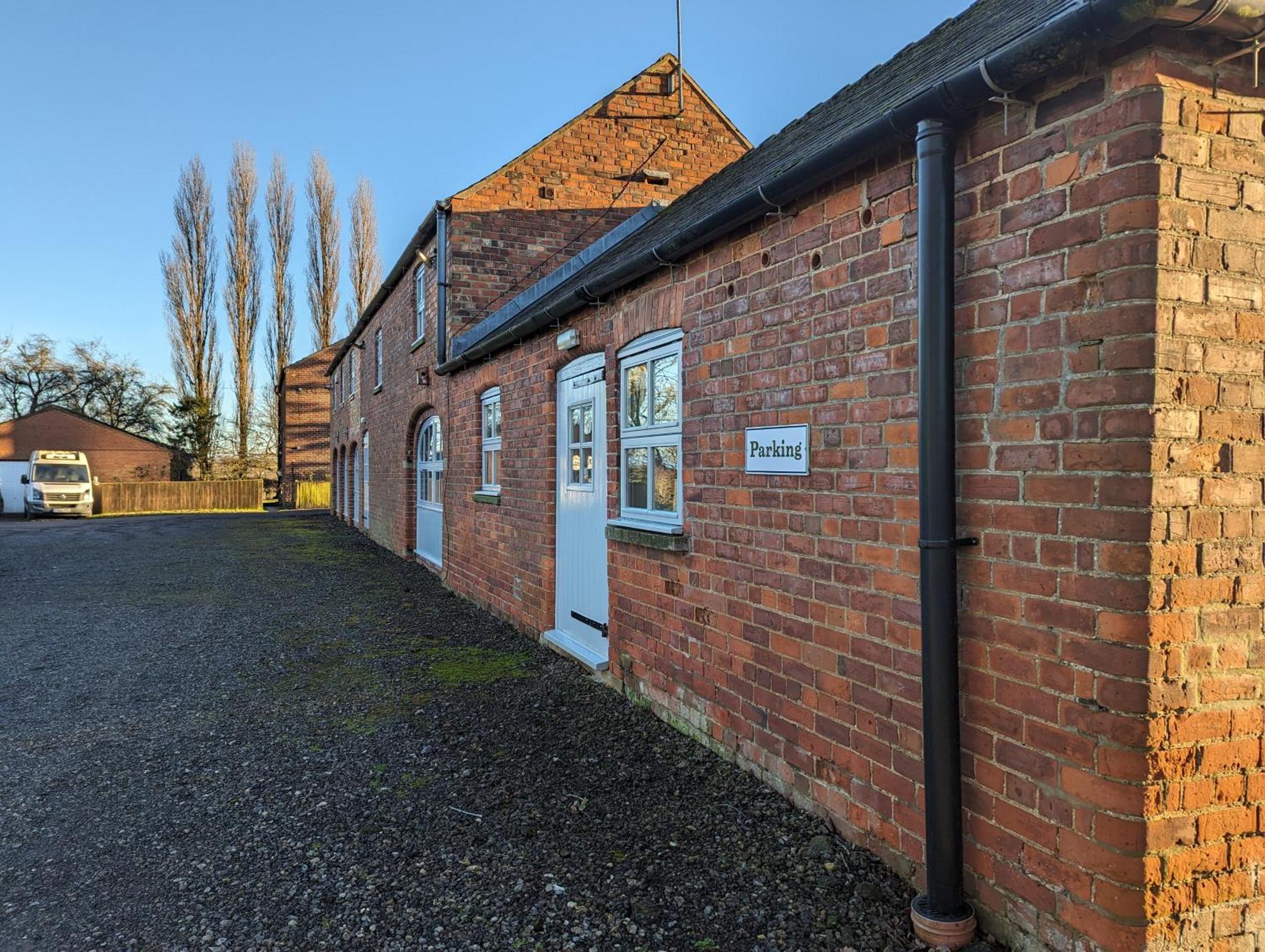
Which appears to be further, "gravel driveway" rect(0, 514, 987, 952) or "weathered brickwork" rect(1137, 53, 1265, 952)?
"gravel driveway" rect(0, 514, 987, 952)

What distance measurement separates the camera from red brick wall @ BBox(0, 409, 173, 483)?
115ft

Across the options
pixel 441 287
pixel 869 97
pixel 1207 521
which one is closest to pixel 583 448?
pixel 869 97

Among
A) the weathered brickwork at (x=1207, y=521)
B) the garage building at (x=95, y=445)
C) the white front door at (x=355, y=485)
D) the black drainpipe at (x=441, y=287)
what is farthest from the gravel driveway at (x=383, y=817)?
the garage building at (x=95, y=445)

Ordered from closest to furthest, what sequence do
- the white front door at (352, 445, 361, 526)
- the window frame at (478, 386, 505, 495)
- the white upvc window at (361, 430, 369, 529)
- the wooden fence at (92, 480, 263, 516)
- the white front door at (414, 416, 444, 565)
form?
the window frame at (478, 386, 505, 495) < the white front door at (414, 416, 444, 565) < the white upvc window at (361, 430, 369, 529) < the white front door at (352, 445, 361, 526) < the wooden fence at (92, 480, 263, 516)

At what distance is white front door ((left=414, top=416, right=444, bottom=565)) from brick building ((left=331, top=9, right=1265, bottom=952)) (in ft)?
27.0

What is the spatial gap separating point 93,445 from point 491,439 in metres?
37.0

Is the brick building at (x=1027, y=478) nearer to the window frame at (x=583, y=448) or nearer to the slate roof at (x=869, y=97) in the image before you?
the slate roof at (x=869, y=97)

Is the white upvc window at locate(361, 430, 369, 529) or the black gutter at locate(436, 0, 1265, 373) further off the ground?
the black gutter at locate(436, 0, 1265, 373)

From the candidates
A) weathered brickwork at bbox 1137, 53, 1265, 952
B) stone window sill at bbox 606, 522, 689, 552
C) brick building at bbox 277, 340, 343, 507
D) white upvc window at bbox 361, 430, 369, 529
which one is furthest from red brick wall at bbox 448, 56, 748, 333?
brick building at bbox 277, 340, 343, 507

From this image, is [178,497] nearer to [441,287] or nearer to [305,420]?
[305,420]

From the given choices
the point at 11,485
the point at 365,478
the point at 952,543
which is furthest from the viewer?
the point at 11,485

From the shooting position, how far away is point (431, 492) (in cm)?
1263

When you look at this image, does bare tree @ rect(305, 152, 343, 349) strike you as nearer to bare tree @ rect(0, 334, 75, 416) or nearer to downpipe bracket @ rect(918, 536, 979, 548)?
bare tree @ rect(0, 334, 75, 416)

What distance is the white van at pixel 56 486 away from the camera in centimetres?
2720
